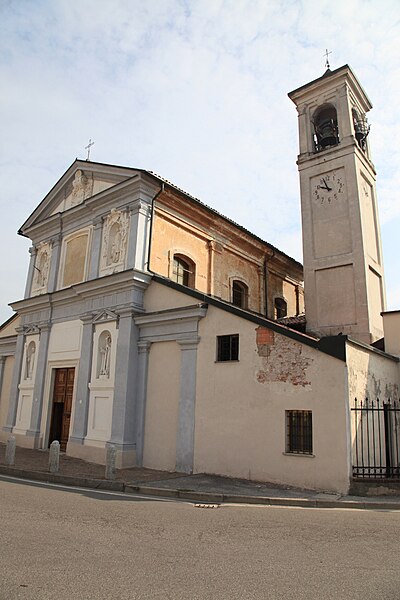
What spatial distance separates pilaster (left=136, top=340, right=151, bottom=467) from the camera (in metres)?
13.4

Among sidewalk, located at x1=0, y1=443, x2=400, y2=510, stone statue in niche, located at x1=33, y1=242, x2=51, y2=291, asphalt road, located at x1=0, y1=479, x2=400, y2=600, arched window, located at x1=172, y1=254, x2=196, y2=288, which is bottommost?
asphalt road, located at x1=0, y1=479, x2=400, y2=600

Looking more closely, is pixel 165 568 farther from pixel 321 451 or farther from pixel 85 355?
pixel 85 355

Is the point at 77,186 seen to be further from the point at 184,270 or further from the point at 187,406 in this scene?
the point at 187,406

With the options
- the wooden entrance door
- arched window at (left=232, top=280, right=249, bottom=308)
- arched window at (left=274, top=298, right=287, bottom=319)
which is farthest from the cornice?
arched window at (left=274, top=298, right=287, bottom=319)

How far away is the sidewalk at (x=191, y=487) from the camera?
8.59m

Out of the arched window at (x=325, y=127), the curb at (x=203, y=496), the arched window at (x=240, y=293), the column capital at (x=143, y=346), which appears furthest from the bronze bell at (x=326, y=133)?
the curb at (x=203, y=496)

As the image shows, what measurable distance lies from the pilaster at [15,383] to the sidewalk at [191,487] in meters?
5.63

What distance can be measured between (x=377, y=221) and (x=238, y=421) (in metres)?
10.0

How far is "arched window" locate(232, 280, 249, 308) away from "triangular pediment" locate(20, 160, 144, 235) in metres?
6.54

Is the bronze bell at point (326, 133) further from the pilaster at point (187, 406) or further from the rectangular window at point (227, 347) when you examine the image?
the pilaster at point (187, 406)

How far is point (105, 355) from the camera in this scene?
15.1m

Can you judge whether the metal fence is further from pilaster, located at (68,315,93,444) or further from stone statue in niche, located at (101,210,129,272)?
stone statue in niche, located at (101,210,129,272)

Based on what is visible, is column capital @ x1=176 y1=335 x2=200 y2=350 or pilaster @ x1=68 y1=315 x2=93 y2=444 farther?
pilaster @ x1=68 y1=315 x2=93 y2=444

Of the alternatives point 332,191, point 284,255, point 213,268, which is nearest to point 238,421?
point 213,268
